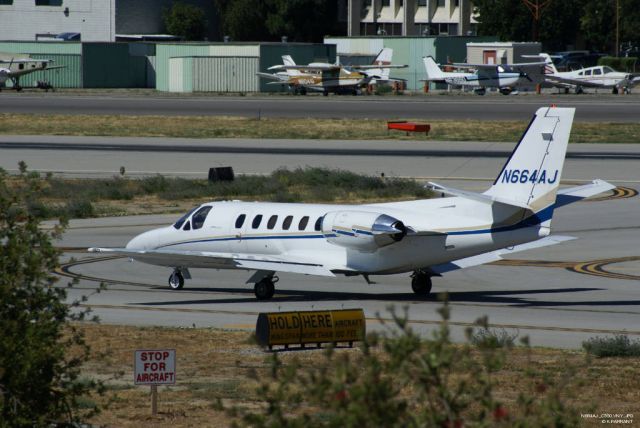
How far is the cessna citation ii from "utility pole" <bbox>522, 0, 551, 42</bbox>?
378ft

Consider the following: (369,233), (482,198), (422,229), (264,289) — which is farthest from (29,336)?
(264,289)

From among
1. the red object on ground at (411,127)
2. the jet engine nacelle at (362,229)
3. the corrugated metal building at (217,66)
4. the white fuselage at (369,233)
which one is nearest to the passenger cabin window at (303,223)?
the white fuselage at (369,233)

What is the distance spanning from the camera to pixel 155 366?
17.7 metres

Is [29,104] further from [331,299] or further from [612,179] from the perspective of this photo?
[331,299]

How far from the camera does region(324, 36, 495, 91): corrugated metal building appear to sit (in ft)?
451

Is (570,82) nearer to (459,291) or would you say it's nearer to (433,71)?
(433,71)

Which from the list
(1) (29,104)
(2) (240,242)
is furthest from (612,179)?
(1) (29,104)

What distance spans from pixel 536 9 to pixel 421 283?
114963 millimetres

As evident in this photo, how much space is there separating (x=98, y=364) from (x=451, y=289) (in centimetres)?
1327

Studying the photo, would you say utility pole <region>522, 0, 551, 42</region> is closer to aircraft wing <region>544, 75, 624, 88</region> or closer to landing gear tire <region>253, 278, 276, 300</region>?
aircraft wing <region>544, 75, 624, 88</region>

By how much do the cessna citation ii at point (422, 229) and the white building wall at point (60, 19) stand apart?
12046 cm

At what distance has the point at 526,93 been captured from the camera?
127 metres

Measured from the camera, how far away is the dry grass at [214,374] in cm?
1823

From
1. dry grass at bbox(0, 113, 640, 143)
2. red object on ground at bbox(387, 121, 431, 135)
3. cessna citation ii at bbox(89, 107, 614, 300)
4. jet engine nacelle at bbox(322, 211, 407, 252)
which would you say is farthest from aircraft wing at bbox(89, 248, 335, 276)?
red object on ground at bbox(387, 121, 431, 135)
